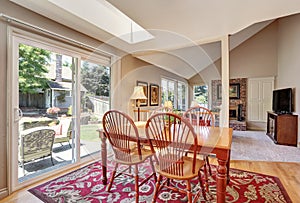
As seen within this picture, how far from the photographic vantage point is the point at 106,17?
9.23ft

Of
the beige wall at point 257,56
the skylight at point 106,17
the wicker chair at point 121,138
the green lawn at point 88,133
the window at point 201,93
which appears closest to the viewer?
the wicker chair at point 121,138

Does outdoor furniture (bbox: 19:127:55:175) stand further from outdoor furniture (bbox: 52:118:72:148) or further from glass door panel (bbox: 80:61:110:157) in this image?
glass door panel (bbox: 80:61:110:157)

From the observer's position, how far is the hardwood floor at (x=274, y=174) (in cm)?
195

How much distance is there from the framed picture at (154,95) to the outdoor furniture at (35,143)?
305 centimetres

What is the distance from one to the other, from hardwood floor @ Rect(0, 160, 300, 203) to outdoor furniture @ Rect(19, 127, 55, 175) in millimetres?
387

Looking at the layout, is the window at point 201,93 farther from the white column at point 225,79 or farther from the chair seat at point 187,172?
the chair seat at point 187,172

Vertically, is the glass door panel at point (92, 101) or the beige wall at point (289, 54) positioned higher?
the beige wall at point (289, 54)

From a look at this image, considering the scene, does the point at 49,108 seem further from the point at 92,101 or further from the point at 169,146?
the point at 169,146

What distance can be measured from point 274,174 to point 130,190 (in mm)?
2165

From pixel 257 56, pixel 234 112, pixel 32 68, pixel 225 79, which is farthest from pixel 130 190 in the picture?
pixel 257 56

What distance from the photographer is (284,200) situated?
190 cm

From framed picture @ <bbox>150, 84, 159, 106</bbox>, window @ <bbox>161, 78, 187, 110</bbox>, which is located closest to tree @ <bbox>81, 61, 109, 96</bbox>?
framed picture @ <bbox>150, 84, 159, 106</bbox>

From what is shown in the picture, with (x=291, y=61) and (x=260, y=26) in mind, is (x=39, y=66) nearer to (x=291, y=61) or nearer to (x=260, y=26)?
(x=291, y=61)

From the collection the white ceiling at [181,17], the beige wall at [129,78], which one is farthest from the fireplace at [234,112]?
the white ceiling at [181,17]
